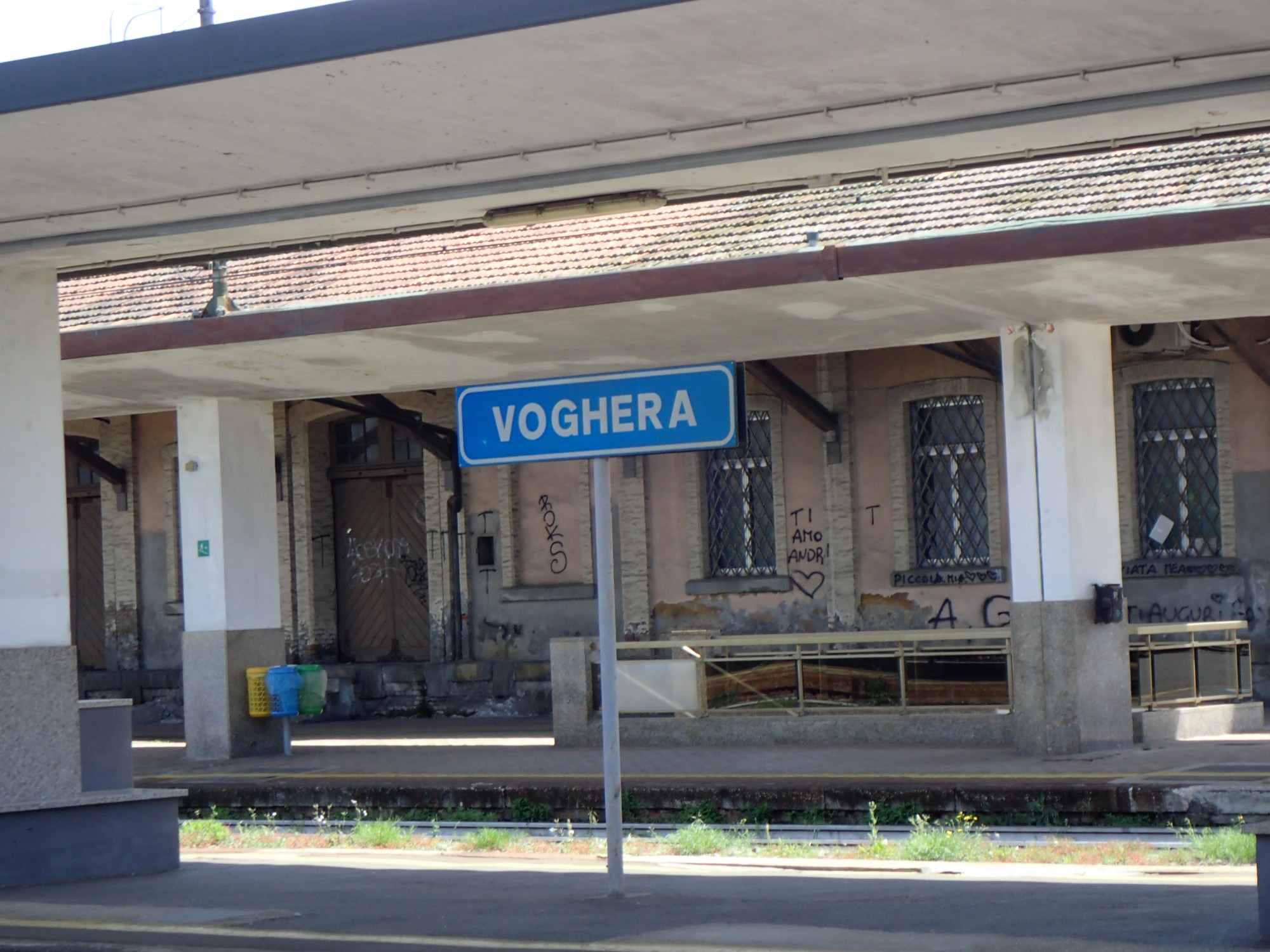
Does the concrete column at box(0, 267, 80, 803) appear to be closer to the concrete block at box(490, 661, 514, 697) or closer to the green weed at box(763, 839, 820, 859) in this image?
the green weed at box(763, 839, 820, 859)

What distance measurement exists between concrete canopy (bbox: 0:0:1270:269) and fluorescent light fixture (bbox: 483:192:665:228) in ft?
0.44

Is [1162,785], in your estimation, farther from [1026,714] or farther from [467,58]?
[467,58]

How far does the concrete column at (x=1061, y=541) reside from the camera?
1463 cm

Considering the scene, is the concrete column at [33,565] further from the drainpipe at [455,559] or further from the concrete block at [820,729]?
the drainpipe at [455,559]

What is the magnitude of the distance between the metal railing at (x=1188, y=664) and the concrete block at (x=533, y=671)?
8.40 m

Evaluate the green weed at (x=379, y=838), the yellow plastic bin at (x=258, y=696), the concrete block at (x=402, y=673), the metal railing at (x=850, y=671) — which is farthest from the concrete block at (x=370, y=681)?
the green weed at (x=379, y=838)

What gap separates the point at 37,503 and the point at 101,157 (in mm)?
2564

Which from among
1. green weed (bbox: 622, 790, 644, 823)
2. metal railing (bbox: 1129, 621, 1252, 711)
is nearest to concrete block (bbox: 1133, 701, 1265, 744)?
metal railing (bbox: 1129, 621, 1252, 711)

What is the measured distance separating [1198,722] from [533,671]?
8844 mm

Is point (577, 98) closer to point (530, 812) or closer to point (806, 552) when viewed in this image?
point (530, 812)

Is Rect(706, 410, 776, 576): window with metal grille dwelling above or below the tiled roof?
below

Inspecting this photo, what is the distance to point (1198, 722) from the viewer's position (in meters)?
16.2

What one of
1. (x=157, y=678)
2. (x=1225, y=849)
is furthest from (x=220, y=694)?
(x=1225, y=849)

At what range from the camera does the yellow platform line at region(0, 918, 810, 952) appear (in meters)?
6.58
